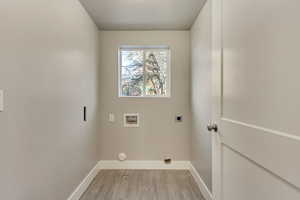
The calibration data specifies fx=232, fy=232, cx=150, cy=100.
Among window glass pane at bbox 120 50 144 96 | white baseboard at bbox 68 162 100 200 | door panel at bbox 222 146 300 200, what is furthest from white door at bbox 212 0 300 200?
window glass pane at bbox 120 50 144 96

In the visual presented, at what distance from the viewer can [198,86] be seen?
124 inches

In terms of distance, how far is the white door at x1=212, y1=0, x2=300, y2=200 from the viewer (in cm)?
78

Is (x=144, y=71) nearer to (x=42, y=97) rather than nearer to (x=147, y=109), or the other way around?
(x=147, y=109)

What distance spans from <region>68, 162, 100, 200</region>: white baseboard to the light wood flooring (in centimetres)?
5

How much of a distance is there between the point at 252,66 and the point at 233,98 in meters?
0.25

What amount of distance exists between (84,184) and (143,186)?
2.44 ft

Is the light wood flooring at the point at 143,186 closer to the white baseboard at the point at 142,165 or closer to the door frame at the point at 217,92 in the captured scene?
the white baseboard at the point at 142,165

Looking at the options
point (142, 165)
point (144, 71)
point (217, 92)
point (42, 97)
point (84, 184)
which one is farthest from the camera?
point (144, 71)

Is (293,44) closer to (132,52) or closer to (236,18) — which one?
(236,18)

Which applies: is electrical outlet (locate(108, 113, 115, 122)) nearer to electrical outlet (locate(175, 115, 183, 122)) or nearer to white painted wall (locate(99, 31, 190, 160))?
white painted wall (locate(99, 31, 190, 160))

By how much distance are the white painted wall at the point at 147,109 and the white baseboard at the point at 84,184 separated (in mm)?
367

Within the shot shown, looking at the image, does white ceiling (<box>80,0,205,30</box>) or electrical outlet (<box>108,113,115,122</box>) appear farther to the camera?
electrical outlet (<box>108,113,115,122</box>)

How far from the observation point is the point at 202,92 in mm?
2908

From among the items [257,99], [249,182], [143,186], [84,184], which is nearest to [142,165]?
[143,186]
